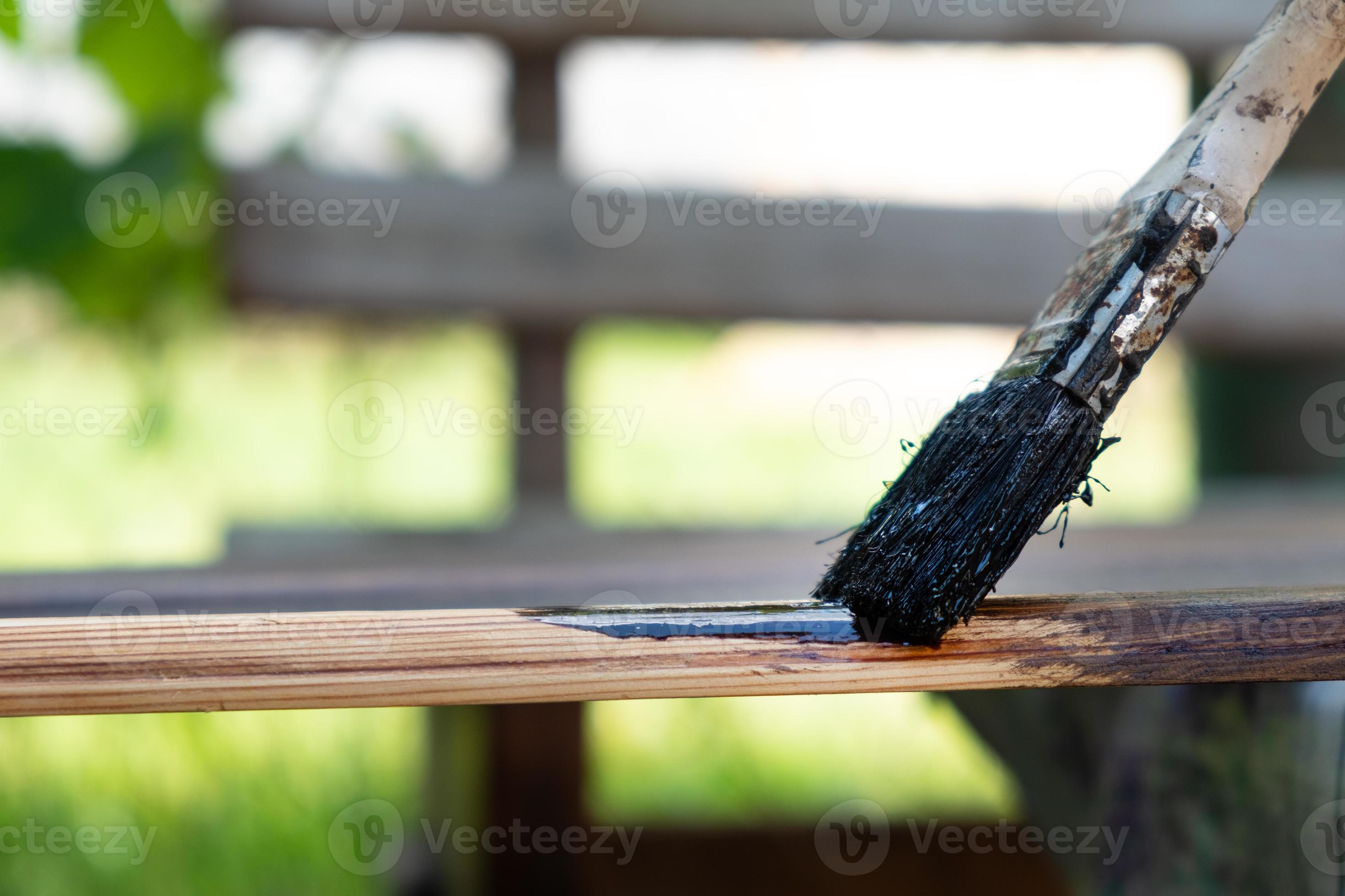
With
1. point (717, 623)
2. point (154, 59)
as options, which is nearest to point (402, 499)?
point (154, 59)

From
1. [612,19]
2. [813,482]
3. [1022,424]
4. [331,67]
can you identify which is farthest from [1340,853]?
[813,482]

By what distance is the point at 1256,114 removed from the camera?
1.94 ft

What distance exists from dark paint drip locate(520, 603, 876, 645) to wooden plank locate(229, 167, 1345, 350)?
4.08 feet

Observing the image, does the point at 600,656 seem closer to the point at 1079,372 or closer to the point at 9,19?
the point at 1079,372

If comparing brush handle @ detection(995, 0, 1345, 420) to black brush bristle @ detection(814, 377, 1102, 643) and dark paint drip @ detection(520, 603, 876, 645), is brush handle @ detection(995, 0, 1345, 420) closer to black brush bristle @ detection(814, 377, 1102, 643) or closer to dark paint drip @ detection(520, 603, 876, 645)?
black brush bristle @ detection(814, 377, 1102, 643)

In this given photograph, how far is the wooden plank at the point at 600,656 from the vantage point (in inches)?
21.4

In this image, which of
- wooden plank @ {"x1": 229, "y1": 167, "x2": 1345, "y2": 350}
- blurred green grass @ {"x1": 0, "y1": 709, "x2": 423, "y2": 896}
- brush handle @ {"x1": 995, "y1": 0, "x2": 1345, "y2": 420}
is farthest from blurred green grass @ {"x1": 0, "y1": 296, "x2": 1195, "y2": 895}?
brush handle @ {"x1": 995, "y1": 0, "x2": 1345, "y2": 420}

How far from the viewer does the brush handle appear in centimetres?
57

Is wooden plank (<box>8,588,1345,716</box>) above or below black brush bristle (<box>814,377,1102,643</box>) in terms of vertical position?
below

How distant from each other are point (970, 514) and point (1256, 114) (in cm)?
27

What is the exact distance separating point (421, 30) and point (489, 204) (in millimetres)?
371

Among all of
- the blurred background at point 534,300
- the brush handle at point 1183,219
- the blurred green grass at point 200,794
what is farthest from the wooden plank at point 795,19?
the brush handle at point 1183,219

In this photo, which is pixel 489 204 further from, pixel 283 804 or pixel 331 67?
pixel 283 804

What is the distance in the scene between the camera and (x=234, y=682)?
544 mm
